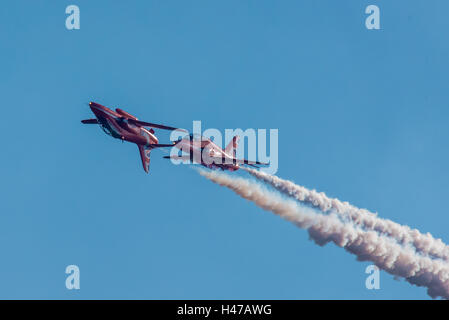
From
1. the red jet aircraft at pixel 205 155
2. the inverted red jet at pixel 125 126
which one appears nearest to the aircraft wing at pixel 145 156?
the inverted red jet at pixel 125 126

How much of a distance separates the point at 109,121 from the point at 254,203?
61.9 feet

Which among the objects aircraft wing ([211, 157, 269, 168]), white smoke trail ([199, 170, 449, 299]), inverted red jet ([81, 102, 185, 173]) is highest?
inverted red jet ([81, 102, 185, 173])

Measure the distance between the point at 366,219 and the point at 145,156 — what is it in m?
25.5

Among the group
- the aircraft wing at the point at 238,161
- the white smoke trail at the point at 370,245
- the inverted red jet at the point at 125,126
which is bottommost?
the white smoke trail at the point at 370,245

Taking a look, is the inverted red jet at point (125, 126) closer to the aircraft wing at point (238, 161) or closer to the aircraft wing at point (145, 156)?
the aircraft wing at point (145, 156)

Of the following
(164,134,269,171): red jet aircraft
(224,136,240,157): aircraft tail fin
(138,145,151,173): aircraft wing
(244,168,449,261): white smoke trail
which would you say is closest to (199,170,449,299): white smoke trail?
(244,168,449,261): white smoke trail

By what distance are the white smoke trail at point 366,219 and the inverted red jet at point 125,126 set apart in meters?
14.0

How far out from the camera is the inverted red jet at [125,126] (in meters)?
76.7

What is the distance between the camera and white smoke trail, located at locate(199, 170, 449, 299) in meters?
82.6

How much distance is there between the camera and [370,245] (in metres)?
83.1

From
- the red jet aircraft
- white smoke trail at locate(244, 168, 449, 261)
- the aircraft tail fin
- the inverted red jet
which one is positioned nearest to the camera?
the inverted red jet

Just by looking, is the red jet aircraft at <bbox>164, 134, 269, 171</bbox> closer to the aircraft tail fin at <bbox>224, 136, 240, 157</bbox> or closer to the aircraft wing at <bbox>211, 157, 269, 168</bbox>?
Answer: the aircraft wing at <bbox>211, 157, 269, 168</bbox>

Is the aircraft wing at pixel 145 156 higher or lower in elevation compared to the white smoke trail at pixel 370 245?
higher

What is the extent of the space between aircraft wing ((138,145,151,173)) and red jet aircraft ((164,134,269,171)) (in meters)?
3.19
